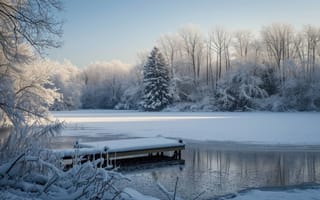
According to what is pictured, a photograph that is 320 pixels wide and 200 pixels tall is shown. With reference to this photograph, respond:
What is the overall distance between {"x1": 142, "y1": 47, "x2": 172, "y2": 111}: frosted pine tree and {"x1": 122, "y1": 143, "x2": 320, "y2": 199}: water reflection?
32038mm

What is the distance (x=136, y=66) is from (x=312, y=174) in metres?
48.9

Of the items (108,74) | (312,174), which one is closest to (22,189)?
(312,174)

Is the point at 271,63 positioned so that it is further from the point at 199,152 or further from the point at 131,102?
the point at 199,152

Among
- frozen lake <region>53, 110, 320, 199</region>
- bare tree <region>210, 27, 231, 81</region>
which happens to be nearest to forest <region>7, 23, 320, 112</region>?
bare tree <region>210, 27, 231, 81</region>

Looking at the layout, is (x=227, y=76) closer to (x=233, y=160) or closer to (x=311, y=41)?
(x=311, y=41)

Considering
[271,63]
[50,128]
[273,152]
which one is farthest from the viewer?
[271,63]

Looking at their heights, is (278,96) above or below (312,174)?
above

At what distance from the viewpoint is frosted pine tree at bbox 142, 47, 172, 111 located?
46.6 m

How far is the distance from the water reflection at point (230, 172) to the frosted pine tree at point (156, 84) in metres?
32.0

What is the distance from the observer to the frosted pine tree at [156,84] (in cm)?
4659

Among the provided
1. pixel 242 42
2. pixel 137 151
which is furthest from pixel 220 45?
pixel 137 151

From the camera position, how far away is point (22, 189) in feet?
10.9

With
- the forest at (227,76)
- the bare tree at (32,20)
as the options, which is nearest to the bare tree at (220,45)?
the forest at (227,76)

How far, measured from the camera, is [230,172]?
1053 cm
